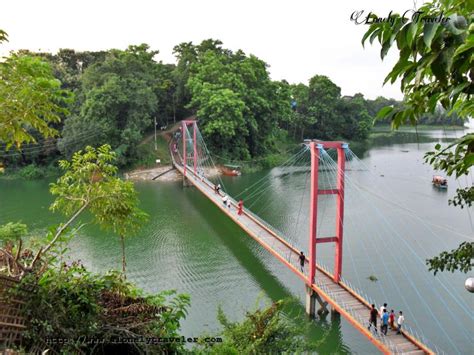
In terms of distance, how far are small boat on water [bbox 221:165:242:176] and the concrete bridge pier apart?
47.8 feet

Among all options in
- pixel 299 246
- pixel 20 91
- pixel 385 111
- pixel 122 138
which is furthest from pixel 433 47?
pixel 122 138

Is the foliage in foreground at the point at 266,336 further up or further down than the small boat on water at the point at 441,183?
further down

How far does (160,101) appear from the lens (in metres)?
26.8

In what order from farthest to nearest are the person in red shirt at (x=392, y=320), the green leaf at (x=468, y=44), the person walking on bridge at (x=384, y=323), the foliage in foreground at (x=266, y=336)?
1. the person in red shirt at (x=392, y=320)
2. the person walking on bridge at (x=384, y=323)
3. the foliage in foreground at (x=266, y=336)
4. the green leaf at (x=468, y=44)

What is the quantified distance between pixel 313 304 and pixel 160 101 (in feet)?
71.7

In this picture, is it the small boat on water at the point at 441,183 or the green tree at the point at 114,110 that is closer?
the small boat on water at the point at 441,183

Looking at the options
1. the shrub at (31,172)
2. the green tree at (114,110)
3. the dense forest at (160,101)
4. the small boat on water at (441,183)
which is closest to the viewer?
the small boat on water at (441,183)

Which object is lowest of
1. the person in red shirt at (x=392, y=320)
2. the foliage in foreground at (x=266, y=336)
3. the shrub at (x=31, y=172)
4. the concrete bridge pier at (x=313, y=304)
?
the concrete bridge pier at (x=313, y=304)

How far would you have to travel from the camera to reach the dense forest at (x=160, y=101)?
2077cm

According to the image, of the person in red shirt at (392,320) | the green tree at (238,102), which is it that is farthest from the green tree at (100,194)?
the green tree at (238,102)

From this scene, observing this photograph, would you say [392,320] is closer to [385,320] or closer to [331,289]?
[385,320]

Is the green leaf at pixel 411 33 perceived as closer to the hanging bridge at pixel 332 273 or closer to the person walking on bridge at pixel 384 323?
the hanging bridge at pixel 332 273

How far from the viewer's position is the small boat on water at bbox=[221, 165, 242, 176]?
851 inches

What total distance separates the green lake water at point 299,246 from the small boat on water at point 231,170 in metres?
2.87
